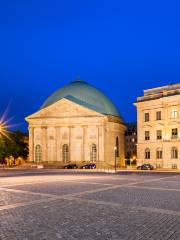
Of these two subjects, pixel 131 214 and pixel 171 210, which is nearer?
pixel 131 214

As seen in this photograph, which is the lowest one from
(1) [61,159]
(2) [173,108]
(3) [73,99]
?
(1) [61,159]

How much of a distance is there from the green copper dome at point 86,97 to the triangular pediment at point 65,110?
4.93 metres

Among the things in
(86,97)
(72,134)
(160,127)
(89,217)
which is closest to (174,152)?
(160,127)

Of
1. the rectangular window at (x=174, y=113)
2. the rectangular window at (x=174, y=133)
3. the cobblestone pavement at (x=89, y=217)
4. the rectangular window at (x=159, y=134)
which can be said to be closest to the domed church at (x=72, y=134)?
the rectangular window at (x=159, y=134)

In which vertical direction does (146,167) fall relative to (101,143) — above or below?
below

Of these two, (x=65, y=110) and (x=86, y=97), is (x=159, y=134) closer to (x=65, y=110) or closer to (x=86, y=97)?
(x=65, y=110)

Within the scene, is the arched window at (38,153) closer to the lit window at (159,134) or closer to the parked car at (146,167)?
the parked car at (146,167)

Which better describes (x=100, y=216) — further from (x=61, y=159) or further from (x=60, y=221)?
(x=61, y=159)

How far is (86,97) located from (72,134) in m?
15.5

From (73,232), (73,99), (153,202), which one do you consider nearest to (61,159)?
(73,99)

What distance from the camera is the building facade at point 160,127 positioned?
6694cm

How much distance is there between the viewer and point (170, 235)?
11.2m

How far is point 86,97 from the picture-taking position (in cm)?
10094

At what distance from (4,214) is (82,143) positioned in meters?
74.6
